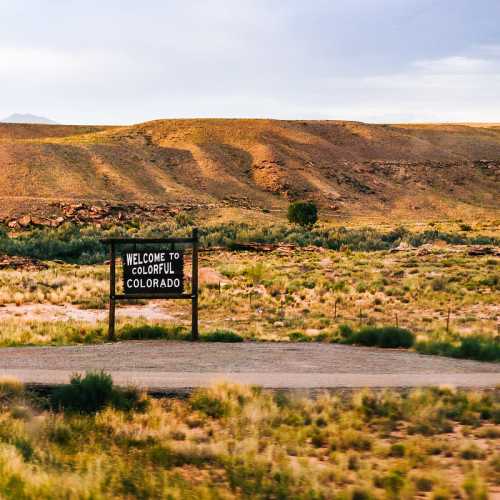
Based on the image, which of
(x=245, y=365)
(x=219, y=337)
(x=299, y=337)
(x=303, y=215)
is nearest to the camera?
(x=245, y=365)

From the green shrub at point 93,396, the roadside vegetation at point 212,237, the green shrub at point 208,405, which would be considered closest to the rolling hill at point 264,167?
the roadside vegetation at point 212,237

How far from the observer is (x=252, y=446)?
8.04 m

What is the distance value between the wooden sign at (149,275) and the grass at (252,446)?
19.2 feet

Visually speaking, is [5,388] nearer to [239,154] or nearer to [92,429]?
[92,429]

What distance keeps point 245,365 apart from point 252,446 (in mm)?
4714

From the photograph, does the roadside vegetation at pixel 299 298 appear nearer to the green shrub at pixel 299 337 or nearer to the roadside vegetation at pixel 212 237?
the green shrub at pixel 299 337

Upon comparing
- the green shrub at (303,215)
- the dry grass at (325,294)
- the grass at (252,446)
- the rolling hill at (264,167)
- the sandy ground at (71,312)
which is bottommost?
the sandy ground at (71,312)

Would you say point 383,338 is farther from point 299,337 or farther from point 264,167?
point 264,167

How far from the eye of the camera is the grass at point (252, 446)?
22.5 feet

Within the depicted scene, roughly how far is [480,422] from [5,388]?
6373 mm

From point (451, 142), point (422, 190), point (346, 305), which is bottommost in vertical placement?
point (346, 305)

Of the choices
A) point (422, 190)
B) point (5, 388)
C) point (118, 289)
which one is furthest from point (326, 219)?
point (5, 388)

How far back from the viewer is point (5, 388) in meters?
10.1

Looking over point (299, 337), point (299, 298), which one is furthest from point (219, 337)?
point (299, 298)
